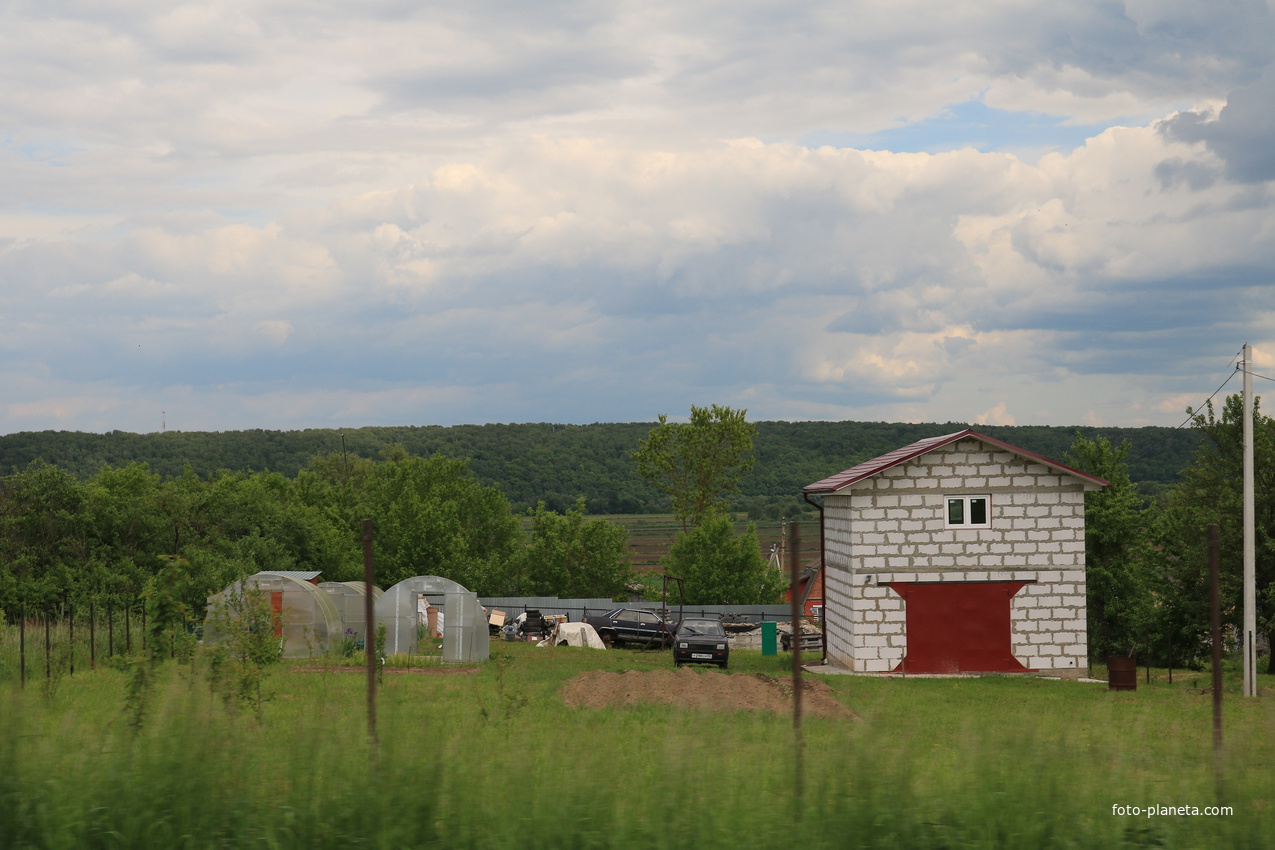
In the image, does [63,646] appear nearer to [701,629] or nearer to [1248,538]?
[701,629]

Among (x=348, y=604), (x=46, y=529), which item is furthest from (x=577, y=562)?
(x=348, y=604)

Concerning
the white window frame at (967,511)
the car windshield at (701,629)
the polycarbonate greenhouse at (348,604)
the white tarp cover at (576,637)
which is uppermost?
the white window frame at (967,511)

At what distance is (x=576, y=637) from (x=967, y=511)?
649 inches

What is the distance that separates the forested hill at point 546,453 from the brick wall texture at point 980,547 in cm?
7308

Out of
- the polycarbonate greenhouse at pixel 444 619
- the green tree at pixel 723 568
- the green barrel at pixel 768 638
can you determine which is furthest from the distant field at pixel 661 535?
the polycarbonate greenhouse at pixel 444 619

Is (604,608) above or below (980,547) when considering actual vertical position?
below

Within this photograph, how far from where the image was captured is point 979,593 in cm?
2794

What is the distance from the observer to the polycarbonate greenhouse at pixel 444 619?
28.7m

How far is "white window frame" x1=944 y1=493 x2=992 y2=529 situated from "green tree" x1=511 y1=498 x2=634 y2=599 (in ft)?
127

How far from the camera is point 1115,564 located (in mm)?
43375

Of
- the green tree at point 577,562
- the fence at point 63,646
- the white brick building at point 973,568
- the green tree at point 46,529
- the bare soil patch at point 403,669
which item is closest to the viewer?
the fence at point 63,646

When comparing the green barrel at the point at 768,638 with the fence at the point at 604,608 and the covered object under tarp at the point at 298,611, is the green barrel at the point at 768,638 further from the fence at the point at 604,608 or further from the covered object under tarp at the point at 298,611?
the covered object under tarp at the point at 298,611

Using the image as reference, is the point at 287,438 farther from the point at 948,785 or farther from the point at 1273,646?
the point at 948,785

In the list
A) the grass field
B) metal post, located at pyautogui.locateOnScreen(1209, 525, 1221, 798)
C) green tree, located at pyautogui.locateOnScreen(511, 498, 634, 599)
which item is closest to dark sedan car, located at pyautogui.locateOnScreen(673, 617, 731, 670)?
metal post, located at pyautogui.locateOnScreen(1209, 525, 1221, 798)
